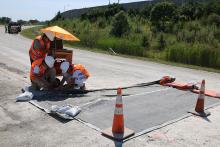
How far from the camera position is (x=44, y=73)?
Result: 7711 mm

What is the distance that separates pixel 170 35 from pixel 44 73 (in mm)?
21842

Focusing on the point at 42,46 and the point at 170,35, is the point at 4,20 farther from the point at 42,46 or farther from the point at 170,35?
the point at 42,46

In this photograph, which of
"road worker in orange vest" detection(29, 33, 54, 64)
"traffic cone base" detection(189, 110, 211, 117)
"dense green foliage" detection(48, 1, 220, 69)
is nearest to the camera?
"traffic cone base" detection(189, 110, 211, 117)

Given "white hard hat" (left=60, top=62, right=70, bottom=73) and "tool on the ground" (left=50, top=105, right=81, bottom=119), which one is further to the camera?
"white hard hat" (left=60, top=62, right=70, bottom=73)

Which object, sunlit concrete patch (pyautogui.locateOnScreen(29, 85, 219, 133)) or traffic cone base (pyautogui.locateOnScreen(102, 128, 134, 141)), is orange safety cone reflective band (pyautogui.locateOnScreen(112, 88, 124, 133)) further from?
sunlit concrete patch (pyautogui.locateOnScreen(29, 85, 219, 133))

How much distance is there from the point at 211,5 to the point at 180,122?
27.9 meters

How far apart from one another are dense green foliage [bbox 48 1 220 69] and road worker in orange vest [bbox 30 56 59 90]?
38.5ft

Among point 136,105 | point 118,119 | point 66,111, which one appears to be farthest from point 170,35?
point 118,119

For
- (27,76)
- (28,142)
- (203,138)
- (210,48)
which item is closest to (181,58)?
(210,48)

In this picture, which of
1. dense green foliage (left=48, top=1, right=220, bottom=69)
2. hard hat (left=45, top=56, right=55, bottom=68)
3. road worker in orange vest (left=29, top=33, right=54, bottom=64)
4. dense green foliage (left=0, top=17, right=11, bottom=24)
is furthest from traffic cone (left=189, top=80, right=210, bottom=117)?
dense green foliage (left=0, top=17, right=11, bottom=24)

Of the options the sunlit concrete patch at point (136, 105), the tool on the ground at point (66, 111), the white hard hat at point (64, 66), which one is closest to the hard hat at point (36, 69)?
the white hard hat at point (64, 66)

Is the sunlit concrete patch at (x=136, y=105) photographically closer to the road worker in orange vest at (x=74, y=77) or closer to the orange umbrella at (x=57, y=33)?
the road worker in orange vest at (x=74, y=77)

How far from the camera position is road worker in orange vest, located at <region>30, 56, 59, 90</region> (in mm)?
7484

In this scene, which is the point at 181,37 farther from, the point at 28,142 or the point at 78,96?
the point at 28,142
